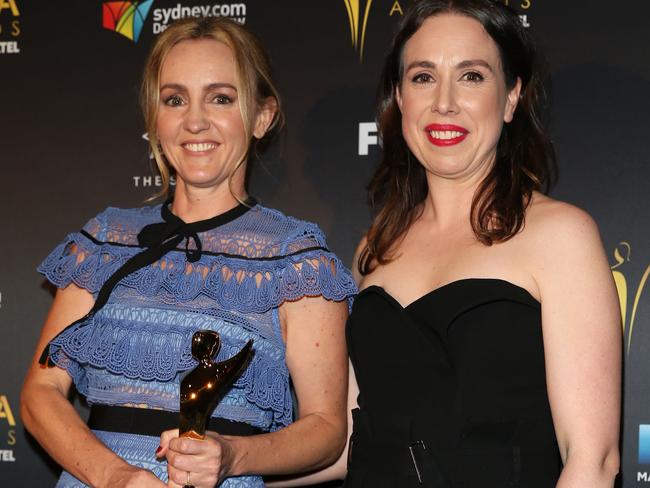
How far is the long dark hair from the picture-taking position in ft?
7.12

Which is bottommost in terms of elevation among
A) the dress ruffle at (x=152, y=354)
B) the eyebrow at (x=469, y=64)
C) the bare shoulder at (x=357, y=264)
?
the dress ruffle at (x=152, y=354)

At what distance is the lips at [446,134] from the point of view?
2.17 meters

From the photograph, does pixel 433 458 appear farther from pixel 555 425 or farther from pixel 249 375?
pixel 249 375

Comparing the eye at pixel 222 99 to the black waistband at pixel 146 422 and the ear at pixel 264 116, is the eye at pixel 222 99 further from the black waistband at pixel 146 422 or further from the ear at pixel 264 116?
the black waistband at pixel 146 422

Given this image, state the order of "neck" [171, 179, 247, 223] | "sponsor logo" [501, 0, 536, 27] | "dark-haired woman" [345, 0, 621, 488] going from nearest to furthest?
"dark-haired woman" [345, 0, 621, 488] → "neck" [171, 179, 247, 223] → "sponsor logo" [501, 0, 536, 27]

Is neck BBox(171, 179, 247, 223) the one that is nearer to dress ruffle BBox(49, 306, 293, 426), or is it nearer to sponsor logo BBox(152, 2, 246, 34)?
dress ruffle BBox(49, 306, 293, 426)

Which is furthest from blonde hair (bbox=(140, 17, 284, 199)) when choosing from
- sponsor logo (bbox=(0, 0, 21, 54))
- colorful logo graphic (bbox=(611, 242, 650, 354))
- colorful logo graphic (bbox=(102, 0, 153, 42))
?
colorful logo graphic (bbox=(611, 242, 650, 354))

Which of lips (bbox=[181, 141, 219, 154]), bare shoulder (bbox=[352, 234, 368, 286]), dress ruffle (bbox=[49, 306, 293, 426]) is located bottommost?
dress ruffle (bbox=[49, 306, 293, 426])

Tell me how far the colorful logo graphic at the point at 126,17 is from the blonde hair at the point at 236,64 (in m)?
0.63

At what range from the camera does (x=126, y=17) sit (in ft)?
9.86

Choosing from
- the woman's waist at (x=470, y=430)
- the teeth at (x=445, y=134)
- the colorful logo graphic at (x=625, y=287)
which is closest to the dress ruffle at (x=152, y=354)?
the woman's waist at (x=470, y=430)

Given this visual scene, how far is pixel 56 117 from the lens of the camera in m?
3.03

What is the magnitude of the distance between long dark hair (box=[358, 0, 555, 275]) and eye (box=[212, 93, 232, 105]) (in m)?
0.40

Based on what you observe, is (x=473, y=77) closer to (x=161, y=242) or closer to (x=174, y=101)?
(x=174, y=101)
